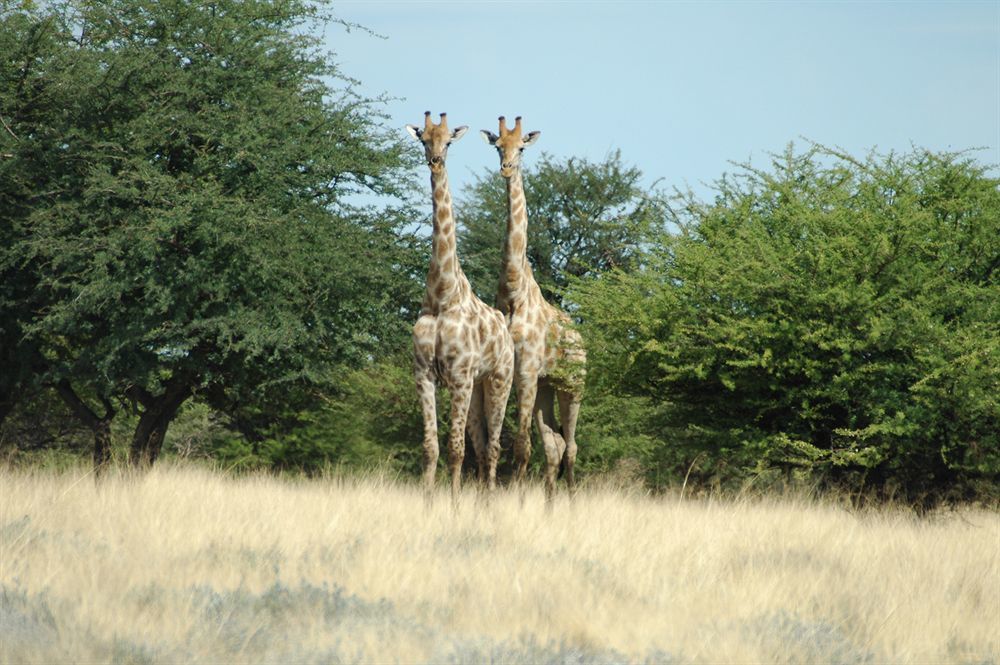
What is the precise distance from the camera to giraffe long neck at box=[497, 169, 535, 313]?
46.3ft

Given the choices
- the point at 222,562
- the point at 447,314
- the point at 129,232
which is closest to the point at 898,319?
the point at 447,314

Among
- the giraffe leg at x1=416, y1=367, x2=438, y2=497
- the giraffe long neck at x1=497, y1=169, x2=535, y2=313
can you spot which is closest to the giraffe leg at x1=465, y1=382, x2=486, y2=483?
the giraffe leg at x1=416, y1=367, x2=438, y2=497

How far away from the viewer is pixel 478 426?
13281 mm

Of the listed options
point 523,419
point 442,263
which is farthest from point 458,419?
point 442,263

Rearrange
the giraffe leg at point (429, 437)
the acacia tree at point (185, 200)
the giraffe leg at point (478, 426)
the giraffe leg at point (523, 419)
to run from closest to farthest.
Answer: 1. the giraffe leg at point (429, 437)
2. the giraffe leg at point (478, 426)
3. the giraffe leg at point (523, 419)
4. the acacia tree at point (185, 200)

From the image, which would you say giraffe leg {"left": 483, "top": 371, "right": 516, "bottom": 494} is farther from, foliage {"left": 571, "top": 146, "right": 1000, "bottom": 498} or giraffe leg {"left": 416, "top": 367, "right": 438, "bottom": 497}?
foliage {"left": 571, "top": 146, "right": 1000, "bottom": 498}

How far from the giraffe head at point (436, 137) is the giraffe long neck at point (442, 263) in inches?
9.0

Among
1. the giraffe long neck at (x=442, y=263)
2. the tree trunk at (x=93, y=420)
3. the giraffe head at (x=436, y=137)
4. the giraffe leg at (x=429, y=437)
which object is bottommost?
the tree trunk at (x=93, y=420)

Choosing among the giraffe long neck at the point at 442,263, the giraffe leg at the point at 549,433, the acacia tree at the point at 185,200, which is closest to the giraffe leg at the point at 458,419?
the giraffe long neck at the point at 442,263

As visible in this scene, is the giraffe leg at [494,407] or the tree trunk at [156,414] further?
the tree trunk at [156,414]

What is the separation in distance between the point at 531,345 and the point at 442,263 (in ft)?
5.31

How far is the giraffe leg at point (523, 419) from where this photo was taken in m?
13.5

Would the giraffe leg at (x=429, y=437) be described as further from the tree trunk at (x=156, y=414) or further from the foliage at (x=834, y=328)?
the tree trunk at (x=156, y=414)

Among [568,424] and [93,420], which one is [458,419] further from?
[93,420]
